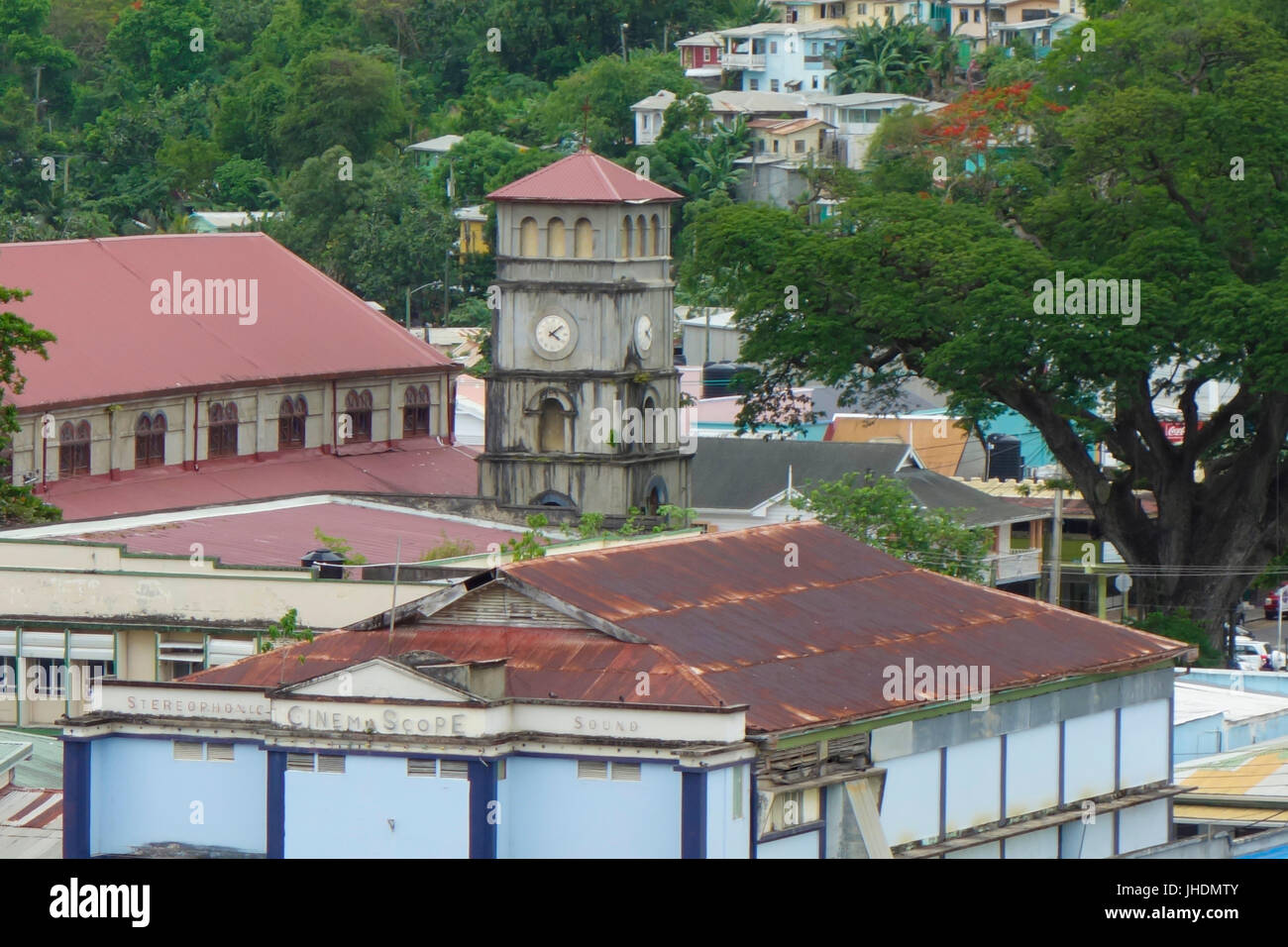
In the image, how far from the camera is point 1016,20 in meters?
184

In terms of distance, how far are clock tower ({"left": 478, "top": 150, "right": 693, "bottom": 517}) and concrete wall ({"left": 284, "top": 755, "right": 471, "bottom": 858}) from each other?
39576 millimetres

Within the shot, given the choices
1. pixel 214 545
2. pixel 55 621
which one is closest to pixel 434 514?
pixel 214 545

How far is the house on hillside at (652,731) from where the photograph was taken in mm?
36281

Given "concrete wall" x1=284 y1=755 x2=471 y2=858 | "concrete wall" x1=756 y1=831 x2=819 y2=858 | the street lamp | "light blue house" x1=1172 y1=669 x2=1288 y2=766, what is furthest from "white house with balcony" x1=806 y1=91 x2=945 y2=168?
"concrete wall" x1=284 y1=755 x2=471 y2=858

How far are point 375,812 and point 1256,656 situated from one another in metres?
45.4

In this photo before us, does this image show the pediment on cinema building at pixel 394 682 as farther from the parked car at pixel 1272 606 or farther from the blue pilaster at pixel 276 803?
the parked car at pixel 1272 606

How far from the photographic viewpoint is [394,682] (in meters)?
36.7

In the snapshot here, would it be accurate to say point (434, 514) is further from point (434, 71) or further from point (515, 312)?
point (434, 71)

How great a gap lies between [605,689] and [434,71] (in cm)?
15184

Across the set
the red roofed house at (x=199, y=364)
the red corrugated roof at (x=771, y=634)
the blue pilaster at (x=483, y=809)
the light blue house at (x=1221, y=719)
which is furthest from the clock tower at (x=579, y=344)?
the blue pilaster at (x=483, y=809)

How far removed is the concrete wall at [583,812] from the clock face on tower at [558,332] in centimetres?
4195

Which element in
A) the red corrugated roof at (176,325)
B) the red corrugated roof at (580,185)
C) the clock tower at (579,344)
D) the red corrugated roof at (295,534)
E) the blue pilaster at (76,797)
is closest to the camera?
the blue pilaster at (76,797)

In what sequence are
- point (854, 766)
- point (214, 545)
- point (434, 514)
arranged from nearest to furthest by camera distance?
point (854, 766) → point (214, 545) → point (434, 514)

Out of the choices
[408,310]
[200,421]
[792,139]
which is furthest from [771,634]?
[792,139]
